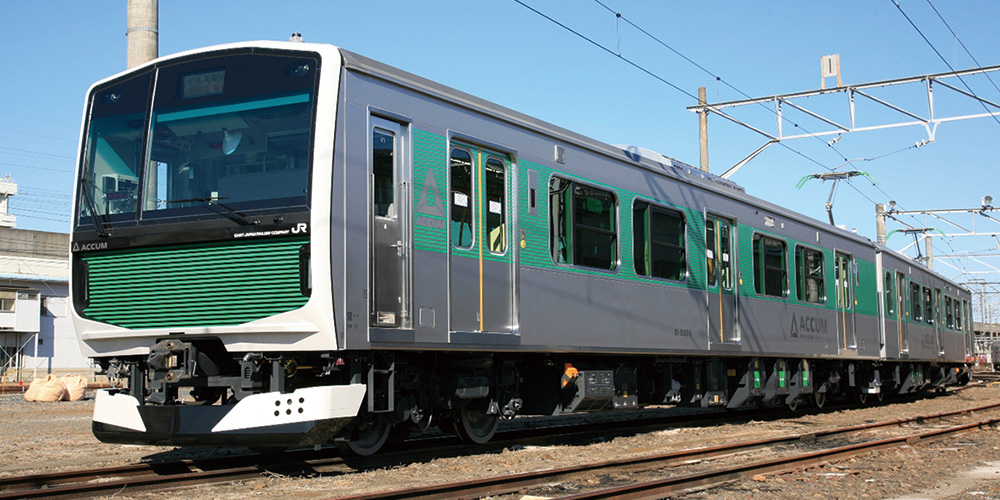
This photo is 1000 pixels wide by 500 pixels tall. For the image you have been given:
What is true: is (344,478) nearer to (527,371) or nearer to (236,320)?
(236,320)

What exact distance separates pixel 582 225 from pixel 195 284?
4254 millimetres

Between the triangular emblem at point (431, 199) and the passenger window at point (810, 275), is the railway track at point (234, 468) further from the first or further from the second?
the passenger window at point (810, 275)

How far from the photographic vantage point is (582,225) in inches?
405

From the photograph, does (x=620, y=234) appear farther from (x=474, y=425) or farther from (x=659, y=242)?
(x=474, y=425)

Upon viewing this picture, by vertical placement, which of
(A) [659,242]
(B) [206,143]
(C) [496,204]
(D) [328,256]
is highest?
(B) [206,143]

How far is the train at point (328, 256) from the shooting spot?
732 centimetres

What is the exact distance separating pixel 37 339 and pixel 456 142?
3035cm

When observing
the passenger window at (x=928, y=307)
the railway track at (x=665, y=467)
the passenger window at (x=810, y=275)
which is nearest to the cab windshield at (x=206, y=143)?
the railway track at (x=665, y=467)

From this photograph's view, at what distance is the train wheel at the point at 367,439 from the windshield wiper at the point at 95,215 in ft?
8.49

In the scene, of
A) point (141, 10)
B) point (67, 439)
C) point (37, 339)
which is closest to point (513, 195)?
point (141, 10)

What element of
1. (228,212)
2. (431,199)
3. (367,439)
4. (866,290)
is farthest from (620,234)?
(866,290)

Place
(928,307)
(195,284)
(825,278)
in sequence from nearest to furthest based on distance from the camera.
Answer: (195,284) → (825,278) → (928,307)

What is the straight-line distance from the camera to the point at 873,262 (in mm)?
19688

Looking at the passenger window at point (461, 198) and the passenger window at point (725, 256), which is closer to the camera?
the passenger window at point (461, 198)
